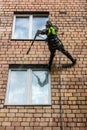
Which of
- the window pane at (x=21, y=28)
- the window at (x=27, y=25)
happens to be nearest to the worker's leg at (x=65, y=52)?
the window at (x=27, y=25)

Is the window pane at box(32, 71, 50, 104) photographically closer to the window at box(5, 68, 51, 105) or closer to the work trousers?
the window at box(5, 68, 51, 105)

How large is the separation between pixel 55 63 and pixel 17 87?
1.37 meters

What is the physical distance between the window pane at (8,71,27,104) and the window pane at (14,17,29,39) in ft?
5.09

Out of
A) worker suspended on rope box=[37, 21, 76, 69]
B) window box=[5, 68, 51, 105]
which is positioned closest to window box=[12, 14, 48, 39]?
worker suspended on rope box=[37, 21, 76, 69]

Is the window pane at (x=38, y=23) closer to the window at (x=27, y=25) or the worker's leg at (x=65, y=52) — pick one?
the window at (x=27, y=25)

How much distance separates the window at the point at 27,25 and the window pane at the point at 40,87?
1.56 meters

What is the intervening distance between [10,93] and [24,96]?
41 cm

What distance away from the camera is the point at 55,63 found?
932 centimetres

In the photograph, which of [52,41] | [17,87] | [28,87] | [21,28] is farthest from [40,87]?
[21,28]

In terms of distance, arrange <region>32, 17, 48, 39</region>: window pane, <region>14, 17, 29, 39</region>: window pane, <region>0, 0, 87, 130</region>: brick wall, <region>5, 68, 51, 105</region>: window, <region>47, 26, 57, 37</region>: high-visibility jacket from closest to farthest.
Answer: <region>0, 0, 87, 130</region>: brick wall < <region>5, 68, 51, 105</region>: window < <region>47, 26, 57, 37</region>: high-visibility jacket < <region>14, 17, 29, 39</region>: window pane < <region>32, 17, 48, 39</region>: window pane

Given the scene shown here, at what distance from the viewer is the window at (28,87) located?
8.49m

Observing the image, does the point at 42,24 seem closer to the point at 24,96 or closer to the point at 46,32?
the point at 46,32

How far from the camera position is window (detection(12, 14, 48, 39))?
33.8 feet

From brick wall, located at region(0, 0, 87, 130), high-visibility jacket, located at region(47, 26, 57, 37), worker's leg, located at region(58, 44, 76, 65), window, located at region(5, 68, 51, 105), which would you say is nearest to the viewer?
brick wall, located at region(0, 0, 87, 130)
